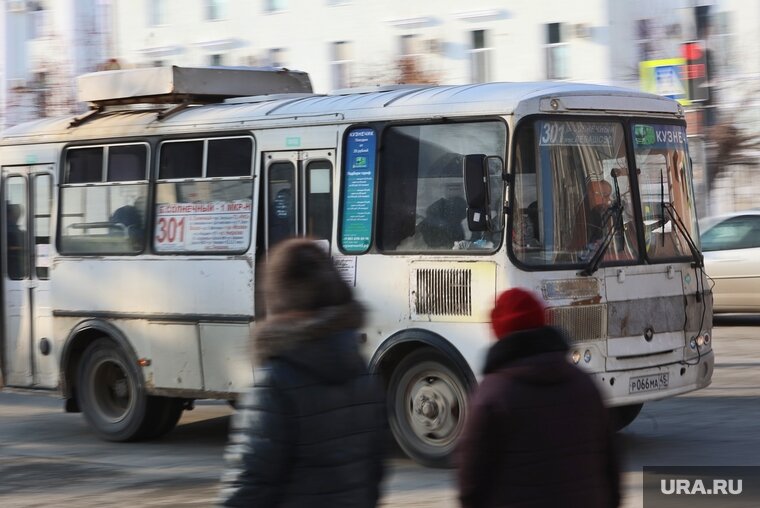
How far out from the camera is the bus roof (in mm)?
9914

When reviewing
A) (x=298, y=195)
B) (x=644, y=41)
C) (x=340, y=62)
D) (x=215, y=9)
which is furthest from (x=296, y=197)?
(x=215, y=9)

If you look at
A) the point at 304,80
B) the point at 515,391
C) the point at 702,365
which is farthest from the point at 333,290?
the point at 304,80

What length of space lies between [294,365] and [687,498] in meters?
5.10

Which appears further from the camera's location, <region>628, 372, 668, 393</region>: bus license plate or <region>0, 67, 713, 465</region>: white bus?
<region>628, 372, 668, 393</region>: bus license plate

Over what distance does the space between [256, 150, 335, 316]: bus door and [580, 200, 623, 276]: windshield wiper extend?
2001 mm

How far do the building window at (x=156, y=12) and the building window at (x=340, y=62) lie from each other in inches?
289

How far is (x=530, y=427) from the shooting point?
14.2 feet

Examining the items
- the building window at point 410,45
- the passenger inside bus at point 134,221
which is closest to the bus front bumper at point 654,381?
the passenger inside bus at point 134,221

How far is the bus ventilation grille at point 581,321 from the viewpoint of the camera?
9.70 meters

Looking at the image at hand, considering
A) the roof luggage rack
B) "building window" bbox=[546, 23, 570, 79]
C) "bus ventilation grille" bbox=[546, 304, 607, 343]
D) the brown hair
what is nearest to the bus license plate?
"bus ventilation grille" bbox=[546, 304, 607, 343]

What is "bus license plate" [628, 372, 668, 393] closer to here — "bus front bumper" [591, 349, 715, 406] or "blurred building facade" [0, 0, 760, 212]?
"bus front bumper" [591, 349, 715, 406]

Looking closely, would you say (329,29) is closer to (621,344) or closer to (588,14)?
(588,14)

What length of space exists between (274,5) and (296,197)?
115 feet

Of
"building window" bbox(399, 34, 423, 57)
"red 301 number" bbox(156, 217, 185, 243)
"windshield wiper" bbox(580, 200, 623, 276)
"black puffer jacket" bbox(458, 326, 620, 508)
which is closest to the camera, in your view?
"black puffer jacket" bbox(458, 326, 620, 508)
